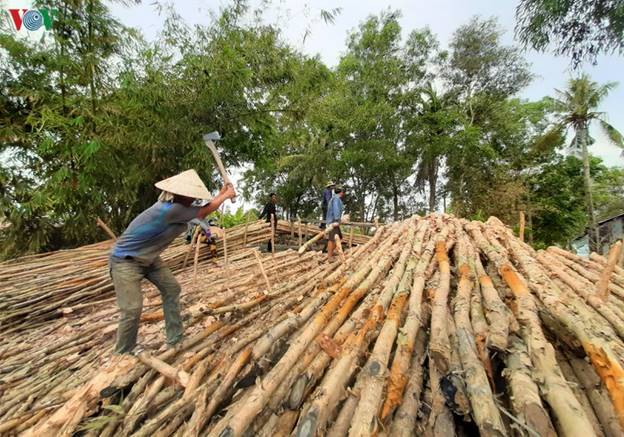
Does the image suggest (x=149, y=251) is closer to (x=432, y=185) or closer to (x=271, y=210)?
(x=271, y=210)

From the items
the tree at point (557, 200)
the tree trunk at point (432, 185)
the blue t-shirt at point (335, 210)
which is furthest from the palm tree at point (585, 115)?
the blue t-shirt at point (335, 210)

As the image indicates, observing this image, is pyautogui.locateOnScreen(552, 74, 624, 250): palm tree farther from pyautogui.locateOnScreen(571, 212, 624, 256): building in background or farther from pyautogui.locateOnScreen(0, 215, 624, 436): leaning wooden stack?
pyautogui.locateOnScreen(0, 215, 624, 436): leaning wooden stack

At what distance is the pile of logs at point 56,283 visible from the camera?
10.6 feet

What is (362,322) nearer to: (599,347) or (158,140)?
(599,347)

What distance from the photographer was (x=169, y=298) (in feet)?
7.88

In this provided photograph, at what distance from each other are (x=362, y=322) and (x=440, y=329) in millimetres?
467

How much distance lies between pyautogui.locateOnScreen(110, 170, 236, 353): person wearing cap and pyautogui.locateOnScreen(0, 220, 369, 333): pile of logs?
3.84ft

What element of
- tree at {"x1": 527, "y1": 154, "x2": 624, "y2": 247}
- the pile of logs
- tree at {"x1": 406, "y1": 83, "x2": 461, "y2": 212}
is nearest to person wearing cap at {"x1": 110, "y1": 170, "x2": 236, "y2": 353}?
the pile of logs

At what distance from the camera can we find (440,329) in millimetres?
1488

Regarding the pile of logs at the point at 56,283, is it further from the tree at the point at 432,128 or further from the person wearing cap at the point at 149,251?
the tree at the point at 432,128

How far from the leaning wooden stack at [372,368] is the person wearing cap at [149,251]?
0.21m

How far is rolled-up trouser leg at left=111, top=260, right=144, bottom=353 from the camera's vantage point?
2203 millimetres

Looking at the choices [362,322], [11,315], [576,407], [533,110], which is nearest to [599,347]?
[576,407]

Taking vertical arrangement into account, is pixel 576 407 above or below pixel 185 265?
above
